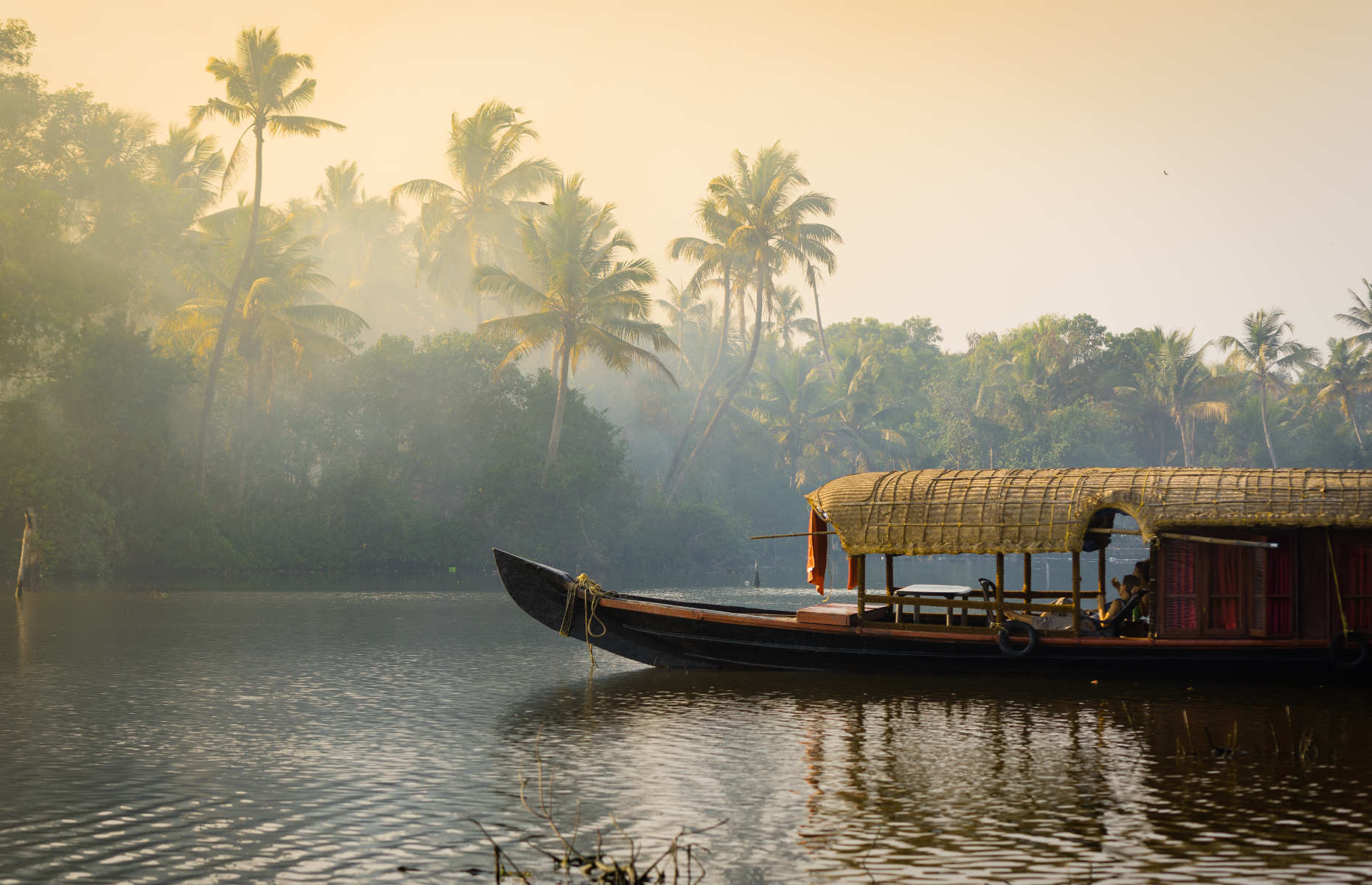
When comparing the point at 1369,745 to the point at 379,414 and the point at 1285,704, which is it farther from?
the point at 379,414

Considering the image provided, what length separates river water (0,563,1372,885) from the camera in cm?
973

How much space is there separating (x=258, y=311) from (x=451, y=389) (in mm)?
8596

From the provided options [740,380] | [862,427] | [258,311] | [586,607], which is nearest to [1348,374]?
[862,427]

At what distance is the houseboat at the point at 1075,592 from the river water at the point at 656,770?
0.55 m

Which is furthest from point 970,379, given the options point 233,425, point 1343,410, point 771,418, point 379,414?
point 233,425

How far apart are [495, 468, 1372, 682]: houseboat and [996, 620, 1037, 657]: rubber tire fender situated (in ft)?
0.08

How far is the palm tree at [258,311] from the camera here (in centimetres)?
4769

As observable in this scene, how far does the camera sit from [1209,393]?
224 ft

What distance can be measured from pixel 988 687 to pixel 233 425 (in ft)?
134

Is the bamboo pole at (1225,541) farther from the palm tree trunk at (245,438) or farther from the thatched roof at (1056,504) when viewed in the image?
the palm tree trunk at (245,438)

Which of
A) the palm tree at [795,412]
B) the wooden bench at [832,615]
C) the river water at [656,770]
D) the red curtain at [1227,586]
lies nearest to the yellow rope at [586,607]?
the river water at [656,770]

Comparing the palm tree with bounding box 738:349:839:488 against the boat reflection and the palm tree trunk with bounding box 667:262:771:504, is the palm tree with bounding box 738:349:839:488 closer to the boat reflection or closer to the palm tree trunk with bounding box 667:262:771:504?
the palm tree trunk with bounding box 667:262:771:504

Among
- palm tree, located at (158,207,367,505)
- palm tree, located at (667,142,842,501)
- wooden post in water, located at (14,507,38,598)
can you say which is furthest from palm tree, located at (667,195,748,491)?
wooden post in water, located at (14,507,38,598)

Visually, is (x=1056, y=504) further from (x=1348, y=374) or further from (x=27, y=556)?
(x=1348, y=374)
